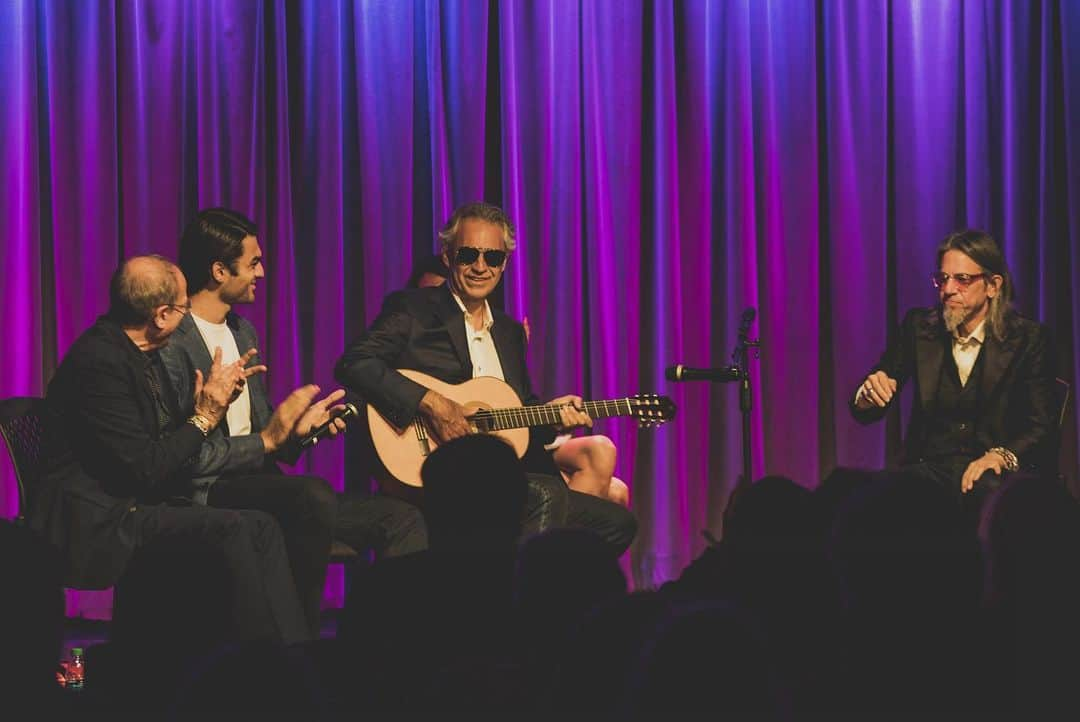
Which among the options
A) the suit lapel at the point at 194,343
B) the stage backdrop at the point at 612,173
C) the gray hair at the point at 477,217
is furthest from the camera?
the stage backdrop at the point at 612,173

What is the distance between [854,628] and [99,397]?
2502 mm

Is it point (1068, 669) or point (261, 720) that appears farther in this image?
point (1068, 669)

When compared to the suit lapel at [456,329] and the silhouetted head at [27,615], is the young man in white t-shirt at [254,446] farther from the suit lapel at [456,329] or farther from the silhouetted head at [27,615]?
the silhouetted head at [27,615]

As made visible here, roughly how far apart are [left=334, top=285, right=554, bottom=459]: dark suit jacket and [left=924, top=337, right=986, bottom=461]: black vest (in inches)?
53.4

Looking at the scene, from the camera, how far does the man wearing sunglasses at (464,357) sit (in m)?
4.02

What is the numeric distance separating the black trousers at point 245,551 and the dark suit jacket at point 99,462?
84 millimetres

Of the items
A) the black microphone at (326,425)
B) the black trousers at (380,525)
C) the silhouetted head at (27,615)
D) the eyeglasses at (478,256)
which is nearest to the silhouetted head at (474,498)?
the silhouetted head at (27,615)

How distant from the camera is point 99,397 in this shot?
319 centimetres

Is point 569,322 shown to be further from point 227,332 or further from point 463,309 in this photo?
point 227,332

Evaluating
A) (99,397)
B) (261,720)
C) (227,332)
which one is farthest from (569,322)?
(261,720)

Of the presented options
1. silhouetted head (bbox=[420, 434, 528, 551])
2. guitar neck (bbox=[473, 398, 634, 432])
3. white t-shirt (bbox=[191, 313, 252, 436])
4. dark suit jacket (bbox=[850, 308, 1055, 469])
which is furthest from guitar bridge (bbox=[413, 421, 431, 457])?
silhouetted head (bbox=[420, 434, 528, 551])

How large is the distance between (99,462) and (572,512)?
1.59 meters

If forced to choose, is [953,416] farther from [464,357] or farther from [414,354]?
[414,354]

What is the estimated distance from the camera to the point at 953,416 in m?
4.27
